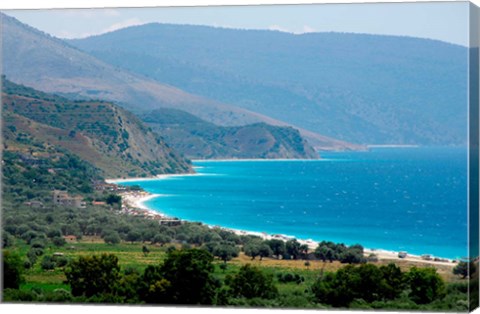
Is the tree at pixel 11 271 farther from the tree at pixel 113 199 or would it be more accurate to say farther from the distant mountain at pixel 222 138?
the distant mountain at pixel 222 138

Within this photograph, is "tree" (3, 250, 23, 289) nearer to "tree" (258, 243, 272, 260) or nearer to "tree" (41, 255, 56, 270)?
"tree" (41, 255, 56, 270)

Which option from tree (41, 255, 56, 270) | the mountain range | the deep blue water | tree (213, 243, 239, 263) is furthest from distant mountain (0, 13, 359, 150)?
tree (41, 255, 56, 270)

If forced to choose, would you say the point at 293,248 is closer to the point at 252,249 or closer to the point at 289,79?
the point at 252,249

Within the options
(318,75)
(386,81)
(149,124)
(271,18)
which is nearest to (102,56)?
(149,124)

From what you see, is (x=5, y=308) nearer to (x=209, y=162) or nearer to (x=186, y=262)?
(x=186, y=262)

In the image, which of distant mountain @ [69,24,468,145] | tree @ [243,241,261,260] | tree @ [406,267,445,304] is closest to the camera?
tree @ [406,267,445,304]
